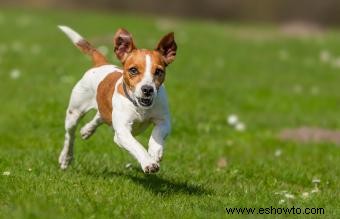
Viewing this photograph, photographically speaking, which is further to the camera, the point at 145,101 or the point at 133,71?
the point at 133,71

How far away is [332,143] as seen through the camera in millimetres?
15805

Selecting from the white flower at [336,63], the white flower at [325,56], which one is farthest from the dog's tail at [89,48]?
the white flower at [325,56]

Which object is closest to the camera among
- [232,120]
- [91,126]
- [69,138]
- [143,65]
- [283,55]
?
[143,65]

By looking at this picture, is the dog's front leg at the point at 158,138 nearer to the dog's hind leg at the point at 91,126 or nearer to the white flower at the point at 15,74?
the dog's hind leg at the point at 91,126

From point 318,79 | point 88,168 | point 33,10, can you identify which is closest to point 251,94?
point 318,79

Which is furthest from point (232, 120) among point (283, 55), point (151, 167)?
point (283, 55)

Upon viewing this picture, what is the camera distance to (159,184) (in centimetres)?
1037

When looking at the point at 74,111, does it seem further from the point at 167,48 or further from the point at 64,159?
the point at 167,48

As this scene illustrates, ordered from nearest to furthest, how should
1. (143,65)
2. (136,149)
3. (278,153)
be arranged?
(136,149) < (143,65) < (278,153)

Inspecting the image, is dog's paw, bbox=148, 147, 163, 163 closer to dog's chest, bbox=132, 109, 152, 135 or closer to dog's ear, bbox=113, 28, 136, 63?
dog's chest, bbox=132, 109, 152, 135

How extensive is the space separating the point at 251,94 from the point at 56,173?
1154cm

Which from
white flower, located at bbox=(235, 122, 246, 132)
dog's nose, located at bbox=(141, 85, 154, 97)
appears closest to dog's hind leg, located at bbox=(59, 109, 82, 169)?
dog's nose, located at bbox=(141, 85, 154, 97)

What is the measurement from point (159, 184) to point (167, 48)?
5.65 feet

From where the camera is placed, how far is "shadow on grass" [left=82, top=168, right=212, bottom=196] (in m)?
9.94
